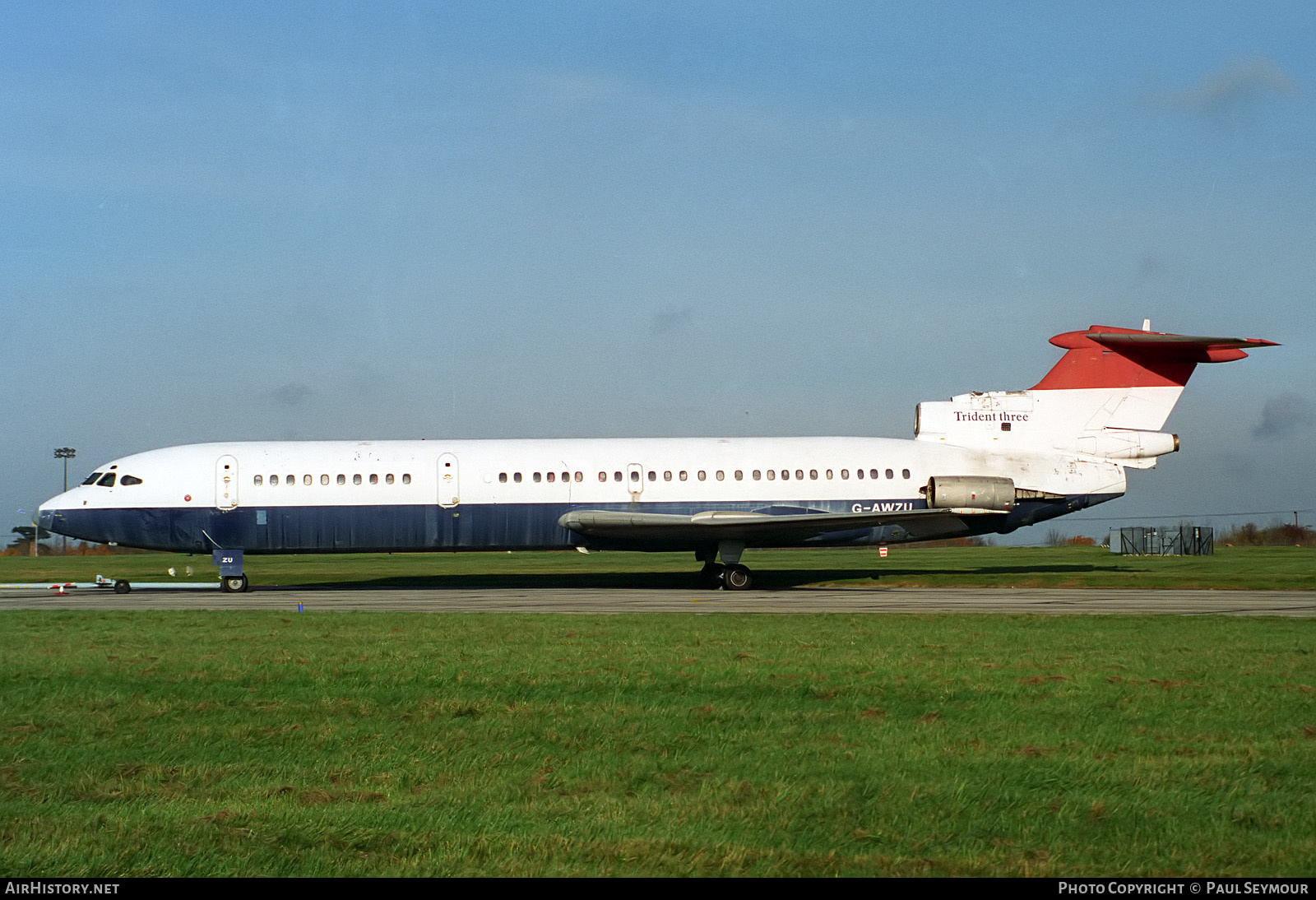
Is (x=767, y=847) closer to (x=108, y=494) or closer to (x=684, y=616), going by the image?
(x=684, y=616)

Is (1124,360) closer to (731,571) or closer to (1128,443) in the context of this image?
(1128,443)

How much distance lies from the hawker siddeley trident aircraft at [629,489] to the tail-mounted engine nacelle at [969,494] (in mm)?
43

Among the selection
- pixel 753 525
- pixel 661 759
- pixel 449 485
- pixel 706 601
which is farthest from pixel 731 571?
pixel 661 759

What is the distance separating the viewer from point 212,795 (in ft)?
23.1

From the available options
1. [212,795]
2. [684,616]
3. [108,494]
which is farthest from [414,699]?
[108,494]

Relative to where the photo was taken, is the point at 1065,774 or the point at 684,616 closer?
the point at 1065,774

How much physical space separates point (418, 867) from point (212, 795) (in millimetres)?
2071

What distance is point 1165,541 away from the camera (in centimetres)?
5991

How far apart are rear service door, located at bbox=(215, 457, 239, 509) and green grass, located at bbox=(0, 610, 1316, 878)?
52.4 ft

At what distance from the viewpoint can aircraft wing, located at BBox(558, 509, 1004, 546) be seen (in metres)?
29.5

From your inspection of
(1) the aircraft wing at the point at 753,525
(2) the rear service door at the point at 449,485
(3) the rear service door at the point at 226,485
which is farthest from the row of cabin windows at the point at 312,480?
(1) the aircraft wing at the point at 753,525

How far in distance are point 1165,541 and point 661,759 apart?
58.4 meters

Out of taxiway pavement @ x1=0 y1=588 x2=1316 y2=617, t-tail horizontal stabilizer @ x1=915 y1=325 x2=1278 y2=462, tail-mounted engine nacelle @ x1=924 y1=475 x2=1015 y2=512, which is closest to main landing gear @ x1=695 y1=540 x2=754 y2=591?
taxiway pavement @ x1=0 y1=588 x2=1316 y2=617
